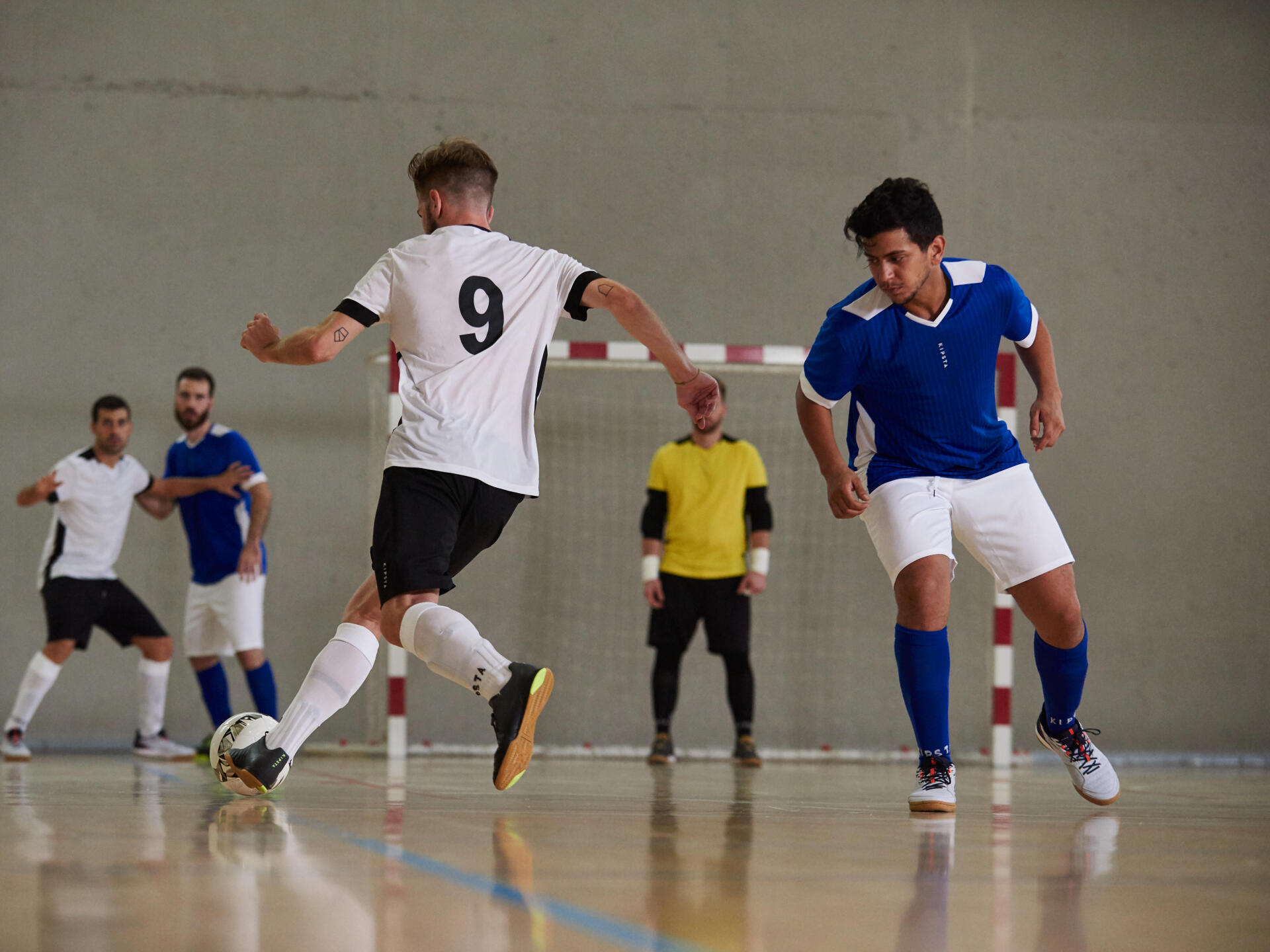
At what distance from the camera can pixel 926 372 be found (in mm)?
3658

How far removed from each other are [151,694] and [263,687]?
0.76 m

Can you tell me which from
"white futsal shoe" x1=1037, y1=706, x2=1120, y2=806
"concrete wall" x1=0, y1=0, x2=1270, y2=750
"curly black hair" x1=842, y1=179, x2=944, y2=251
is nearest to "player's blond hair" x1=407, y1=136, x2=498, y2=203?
"curly black hair" x1=842, y1=179, x2=944, y2=251

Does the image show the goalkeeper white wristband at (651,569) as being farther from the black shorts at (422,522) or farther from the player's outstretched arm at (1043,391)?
the black shorts at (422,522)

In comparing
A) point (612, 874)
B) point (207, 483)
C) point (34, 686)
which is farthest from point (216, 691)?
point (612, 874)

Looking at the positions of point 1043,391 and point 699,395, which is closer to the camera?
point 699,395

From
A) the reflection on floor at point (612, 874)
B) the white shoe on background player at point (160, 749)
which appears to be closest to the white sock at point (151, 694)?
the white shoe on background player at point (160, 749)

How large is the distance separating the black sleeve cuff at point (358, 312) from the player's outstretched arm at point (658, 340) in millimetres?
572

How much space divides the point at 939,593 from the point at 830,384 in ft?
2.16

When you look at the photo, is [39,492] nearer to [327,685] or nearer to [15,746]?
[15,746]

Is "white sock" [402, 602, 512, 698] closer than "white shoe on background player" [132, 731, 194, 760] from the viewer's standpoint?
Yes

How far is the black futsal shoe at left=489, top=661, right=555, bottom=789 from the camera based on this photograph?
2896 mm

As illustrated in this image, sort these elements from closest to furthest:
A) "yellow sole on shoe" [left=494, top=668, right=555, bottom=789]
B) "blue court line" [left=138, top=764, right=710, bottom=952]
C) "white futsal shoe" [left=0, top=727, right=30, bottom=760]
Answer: "blue court line" [left=138, top=764, right=710, bottom=952] < "yellow sole on shoe" [left=494, top=668, right=555, bottom=789] < "white futsal shoe" [left=0, top=727, right=30, bottom=760]

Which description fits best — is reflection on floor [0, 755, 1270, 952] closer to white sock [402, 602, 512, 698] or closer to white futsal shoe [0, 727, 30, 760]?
white sock [402, 602, 512, 698]

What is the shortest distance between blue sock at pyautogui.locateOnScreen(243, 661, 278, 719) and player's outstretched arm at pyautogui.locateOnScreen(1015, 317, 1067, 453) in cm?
445
